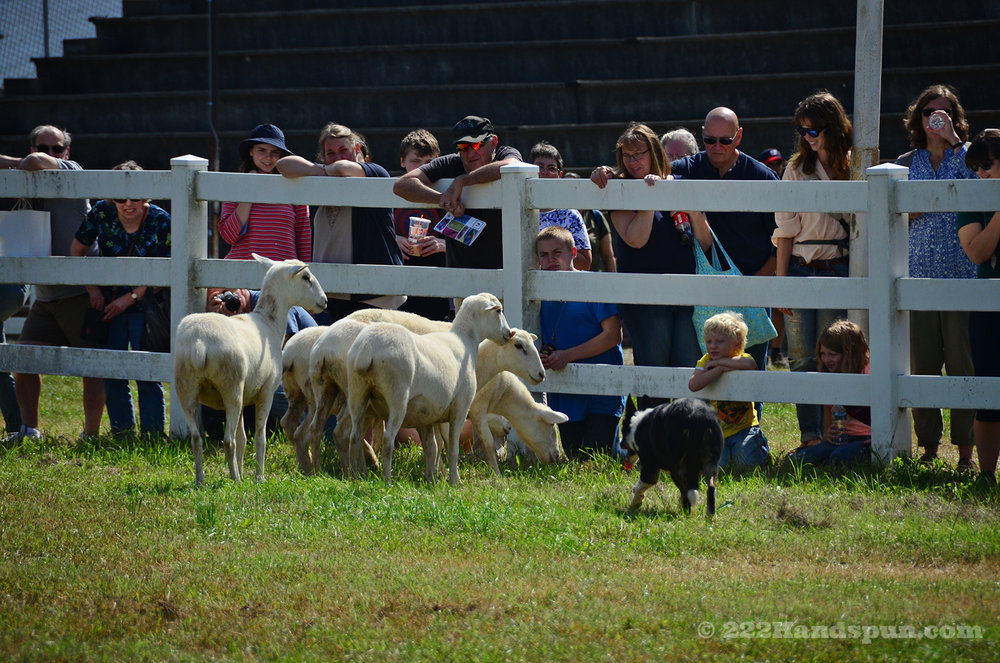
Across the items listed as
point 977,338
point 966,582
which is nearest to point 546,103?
point 977,338

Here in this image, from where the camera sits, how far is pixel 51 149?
31.4 ft

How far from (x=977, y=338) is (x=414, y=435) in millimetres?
3750

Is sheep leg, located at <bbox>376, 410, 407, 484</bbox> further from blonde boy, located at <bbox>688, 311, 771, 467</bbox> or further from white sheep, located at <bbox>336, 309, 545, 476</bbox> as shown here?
blonde boy, located at <bbox>688, 311, 771, 467</bbox>

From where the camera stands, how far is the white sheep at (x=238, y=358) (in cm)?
658

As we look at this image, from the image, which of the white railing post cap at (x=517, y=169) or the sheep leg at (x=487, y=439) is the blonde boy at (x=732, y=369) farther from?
the white railing post cap at (x=517, y=169)

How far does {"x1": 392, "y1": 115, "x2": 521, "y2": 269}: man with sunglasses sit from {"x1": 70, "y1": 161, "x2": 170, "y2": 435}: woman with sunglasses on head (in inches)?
84.3

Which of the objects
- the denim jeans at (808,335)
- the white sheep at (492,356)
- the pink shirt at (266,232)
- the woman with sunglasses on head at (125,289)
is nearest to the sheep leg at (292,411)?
the white sheep at (492,356)

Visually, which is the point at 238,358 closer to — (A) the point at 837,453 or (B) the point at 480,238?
(B) the point at 480,238

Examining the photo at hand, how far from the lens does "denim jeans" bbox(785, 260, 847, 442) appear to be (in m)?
8.12

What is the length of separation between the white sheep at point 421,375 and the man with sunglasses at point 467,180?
113 cm

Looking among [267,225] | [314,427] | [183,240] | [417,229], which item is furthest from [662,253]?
[183,240]

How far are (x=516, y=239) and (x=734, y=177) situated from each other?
153 centimetres

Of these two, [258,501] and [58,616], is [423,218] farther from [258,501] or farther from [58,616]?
[58,616]

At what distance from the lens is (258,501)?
20.7ft
